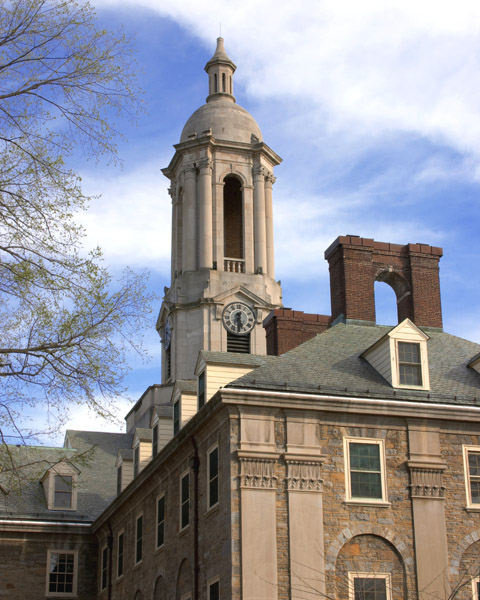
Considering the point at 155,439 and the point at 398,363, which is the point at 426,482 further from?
the point at 155,439

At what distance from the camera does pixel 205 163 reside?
55.1 meters

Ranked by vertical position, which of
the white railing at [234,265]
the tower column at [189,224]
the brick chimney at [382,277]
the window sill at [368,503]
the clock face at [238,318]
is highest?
the tower column at [189,224]

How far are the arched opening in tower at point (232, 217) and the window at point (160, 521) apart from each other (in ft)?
90.1

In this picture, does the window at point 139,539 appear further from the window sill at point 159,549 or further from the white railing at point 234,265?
the white railing at point 234,265

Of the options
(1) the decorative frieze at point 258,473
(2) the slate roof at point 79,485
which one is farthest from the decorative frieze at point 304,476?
(2) the slate roof at point 79,485

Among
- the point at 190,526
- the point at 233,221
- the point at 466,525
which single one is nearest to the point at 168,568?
the point at 190,526

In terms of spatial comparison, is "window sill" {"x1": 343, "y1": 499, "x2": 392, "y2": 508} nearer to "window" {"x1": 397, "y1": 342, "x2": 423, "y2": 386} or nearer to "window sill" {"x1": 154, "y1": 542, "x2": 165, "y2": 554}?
"window" {"x1": 397, "y1": 342, "x2": 423, "y2": 386}

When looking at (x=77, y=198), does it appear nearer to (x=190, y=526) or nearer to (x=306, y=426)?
(x=306, y=426)

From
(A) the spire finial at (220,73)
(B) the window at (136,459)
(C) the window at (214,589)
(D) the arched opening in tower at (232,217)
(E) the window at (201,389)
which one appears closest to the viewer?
(C) the window at (214,589)

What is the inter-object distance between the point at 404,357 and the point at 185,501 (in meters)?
6.73

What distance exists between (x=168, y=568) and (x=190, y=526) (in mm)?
2458

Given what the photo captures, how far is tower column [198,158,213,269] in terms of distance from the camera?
176 feet

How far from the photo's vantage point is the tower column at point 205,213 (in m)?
53.6

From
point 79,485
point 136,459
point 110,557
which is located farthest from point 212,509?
point 79,485
